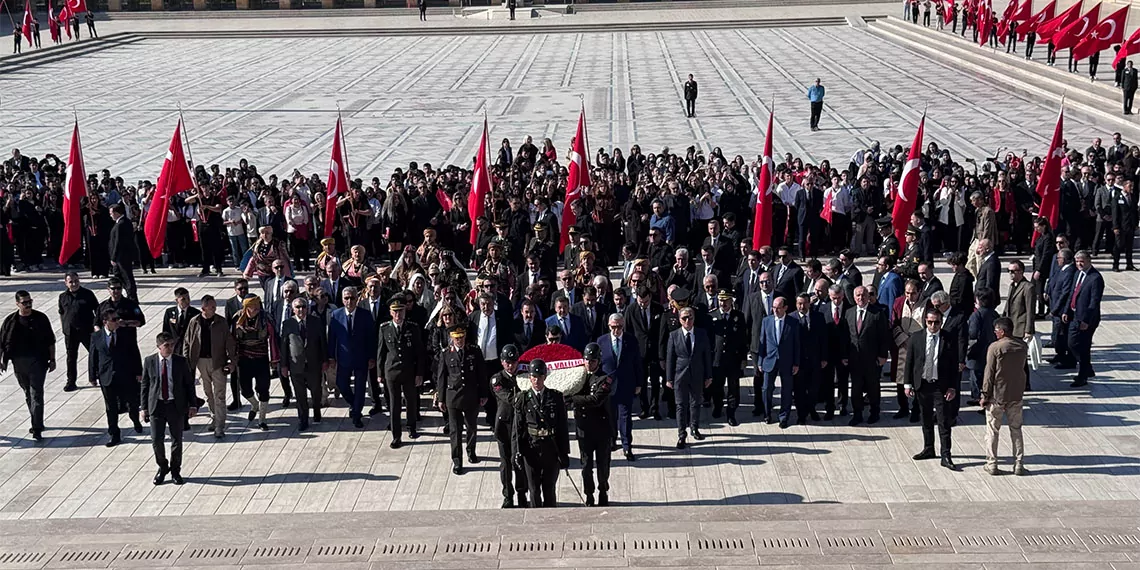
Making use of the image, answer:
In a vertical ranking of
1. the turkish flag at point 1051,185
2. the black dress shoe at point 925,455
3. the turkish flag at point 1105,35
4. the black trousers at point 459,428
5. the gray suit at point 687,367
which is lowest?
the black dress shoe at point 925,455

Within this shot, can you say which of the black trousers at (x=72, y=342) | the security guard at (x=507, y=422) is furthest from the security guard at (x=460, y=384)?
the black trousers at (x=72, y=342)

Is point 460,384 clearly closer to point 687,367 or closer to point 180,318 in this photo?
point 687,367

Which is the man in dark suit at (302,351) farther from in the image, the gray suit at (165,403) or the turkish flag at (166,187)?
the turkish flag at (166,187)

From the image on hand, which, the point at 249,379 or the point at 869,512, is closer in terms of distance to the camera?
the point at 869,512

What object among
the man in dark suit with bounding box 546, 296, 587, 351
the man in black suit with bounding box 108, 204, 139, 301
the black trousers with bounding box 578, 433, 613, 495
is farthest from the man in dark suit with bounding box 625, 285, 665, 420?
the man in black suit with bounding box 108, 204, 139, 301

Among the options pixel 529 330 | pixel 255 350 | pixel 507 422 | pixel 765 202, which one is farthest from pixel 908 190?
pixel 507 422

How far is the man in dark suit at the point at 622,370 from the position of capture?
37.5 feet

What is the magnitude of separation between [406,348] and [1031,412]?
5983 mm

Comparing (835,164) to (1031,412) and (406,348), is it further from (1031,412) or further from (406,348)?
(406,348)

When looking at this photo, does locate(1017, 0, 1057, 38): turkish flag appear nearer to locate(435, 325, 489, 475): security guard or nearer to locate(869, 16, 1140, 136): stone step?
locate(869, 16, 1140, 136): stone step

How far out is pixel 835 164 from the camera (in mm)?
28422

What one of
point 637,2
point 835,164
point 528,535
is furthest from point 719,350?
point 637,2

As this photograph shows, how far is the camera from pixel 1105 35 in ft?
102

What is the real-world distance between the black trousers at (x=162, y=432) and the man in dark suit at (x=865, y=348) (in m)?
6.09
